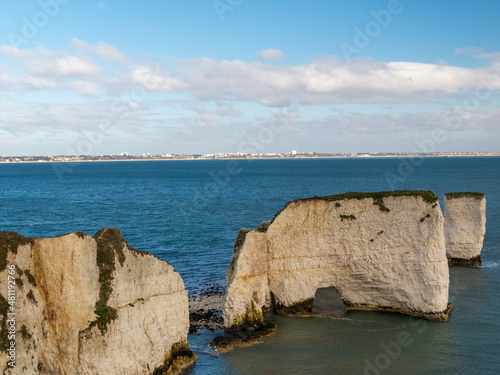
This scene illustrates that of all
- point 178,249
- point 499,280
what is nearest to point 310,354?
point 499,280

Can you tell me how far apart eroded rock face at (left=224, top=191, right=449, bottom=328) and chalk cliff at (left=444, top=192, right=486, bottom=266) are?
617 inches

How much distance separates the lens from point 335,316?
31.4m

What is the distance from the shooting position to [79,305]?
766 inches

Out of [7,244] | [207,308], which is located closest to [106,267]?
[7,244]

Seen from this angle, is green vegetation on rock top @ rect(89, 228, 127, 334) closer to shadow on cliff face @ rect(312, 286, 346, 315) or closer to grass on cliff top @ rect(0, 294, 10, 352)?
grass on cliff top @ rect(0, 294, 10, 352)

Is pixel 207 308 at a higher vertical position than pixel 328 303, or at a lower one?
lower

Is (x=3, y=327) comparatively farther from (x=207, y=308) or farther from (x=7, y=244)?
(x=207, y=308)

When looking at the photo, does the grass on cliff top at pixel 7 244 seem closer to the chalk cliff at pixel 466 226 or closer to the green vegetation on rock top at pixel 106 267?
the green vegetation on rock top at pixel 106 267

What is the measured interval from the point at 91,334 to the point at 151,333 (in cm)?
383

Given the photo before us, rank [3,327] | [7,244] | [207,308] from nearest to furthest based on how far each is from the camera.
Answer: [3,327], [7,244], [207,308]

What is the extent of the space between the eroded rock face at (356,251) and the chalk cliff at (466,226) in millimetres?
15683

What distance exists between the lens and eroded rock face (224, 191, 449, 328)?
102 feet

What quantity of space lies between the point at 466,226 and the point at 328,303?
19.8 metres

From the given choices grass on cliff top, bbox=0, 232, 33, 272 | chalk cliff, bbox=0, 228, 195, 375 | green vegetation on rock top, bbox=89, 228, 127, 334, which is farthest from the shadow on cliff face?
grass on cliff top, bbox=0, 232, 33, 272
